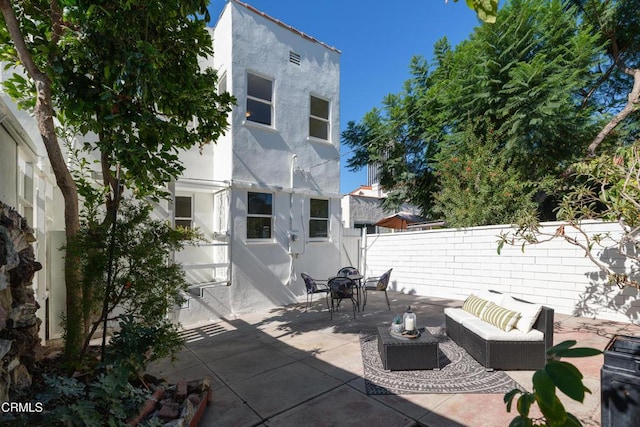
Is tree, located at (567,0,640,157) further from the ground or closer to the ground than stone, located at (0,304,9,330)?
further from the ground

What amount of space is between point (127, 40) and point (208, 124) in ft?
4.62

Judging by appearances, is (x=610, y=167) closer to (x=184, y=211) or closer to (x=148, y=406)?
(x=148, y=406)

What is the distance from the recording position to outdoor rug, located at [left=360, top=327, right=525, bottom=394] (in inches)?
137

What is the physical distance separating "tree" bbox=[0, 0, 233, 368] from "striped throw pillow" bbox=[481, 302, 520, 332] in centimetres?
465

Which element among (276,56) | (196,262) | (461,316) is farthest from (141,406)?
(276,56)

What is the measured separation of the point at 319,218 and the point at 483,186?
15.3 feet

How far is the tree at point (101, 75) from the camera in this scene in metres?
3.06

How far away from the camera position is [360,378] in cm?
380

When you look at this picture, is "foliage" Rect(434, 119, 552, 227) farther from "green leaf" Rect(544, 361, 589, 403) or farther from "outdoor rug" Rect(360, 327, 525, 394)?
"green leaf" Rect(544, 361, 589, 403)

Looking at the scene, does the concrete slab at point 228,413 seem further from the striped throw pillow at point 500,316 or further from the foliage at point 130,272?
the striped throw pillow at point 500,316

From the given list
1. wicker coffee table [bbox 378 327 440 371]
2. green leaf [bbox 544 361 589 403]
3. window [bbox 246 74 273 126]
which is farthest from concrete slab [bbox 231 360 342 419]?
window [bbox 246 74 273 126]

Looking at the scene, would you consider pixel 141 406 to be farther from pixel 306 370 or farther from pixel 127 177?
pixel 127 177

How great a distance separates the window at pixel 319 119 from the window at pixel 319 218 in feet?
6.57

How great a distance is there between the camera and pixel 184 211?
7539mm
